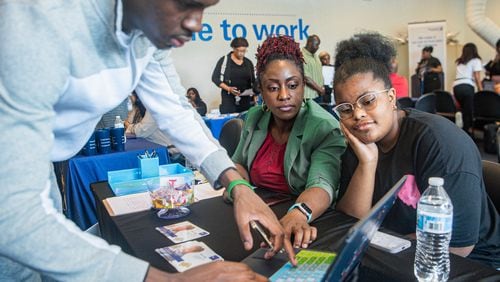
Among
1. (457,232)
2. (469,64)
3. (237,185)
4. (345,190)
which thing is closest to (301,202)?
(345,190)

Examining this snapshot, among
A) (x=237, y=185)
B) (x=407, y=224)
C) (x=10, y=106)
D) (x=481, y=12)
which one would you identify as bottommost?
(x=407, y=224)

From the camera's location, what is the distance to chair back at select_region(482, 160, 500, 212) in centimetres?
142

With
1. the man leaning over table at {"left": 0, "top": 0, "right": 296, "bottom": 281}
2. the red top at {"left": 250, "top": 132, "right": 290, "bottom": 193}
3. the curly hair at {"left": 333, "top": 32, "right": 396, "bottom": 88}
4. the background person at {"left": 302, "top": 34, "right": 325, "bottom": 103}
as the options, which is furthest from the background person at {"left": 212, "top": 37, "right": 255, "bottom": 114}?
the man leaning over table at {"left": 0, "top": 0, "right": 296, "bottom": 281}

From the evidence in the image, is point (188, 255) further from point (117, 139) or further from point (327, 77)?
point (327, 77)

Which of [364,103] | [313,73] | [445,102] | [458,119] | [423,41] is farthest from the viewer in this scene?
[423,41]

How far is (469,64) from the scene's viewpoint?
6605mm

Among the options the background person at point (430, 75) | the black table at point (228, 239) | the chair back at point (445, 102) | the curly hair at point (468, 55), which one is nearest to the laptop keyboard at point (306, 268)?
the black table at point (228, 239)

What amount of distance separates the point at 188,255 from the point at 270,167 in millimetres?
759

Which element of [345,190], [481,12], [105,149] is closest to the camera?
[345,190]

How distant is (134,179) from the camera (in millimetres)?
1867

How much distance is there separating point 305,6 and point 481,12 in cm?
354

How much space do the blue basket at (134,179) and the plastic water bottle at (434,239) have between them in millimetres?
911

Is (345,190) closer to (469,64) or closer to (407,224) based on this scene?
(407,224)

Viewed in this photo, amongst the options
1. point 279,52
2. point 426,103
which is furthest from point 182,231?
point 426,103
